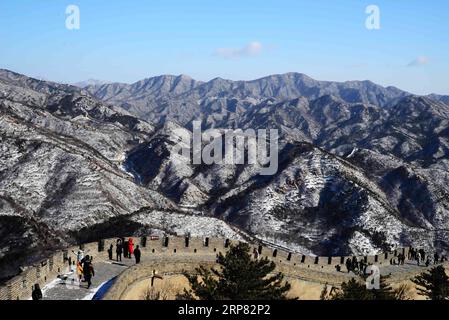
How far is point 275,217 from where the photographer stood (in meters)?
127

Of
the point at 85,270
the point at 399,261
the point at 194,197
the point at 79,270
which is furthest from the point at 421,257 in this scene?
the point at 194,197

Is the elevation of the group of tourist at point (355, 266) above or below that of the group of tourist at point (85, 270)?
below

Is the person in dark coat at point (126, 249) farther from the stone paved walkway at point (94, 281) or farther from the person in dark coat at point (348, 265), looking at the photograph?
the person in dark coat at point (348, 265)

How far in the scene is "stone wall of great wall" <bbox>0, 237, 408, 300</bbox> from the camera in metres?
26.6

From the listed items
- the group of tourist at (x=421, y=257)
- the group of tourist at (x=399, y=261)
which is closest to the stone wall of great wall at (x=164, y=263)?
the group of tourist at (x=399, y=261)

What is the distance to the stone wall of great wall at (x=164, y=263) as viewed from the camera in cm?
2659

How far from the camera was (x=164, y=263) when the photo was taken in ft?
107

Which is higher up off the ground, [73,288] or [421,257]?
[73,288]

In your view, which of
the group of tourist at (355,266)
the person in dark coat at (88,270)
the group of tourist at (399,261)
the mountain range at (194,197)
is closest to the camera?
the person in dark coat at (88,270)

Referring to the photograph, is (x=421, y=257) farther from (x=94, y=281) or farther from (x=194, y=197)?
(x=194, y=197)

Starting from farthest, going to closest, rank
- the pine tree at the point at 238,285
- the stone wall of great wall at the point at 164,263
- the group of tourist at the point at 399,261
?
the group of tourist at the point at 399,261
the stone wall of great wall at the point at 164,263
the pine tree at the point at 238,285
